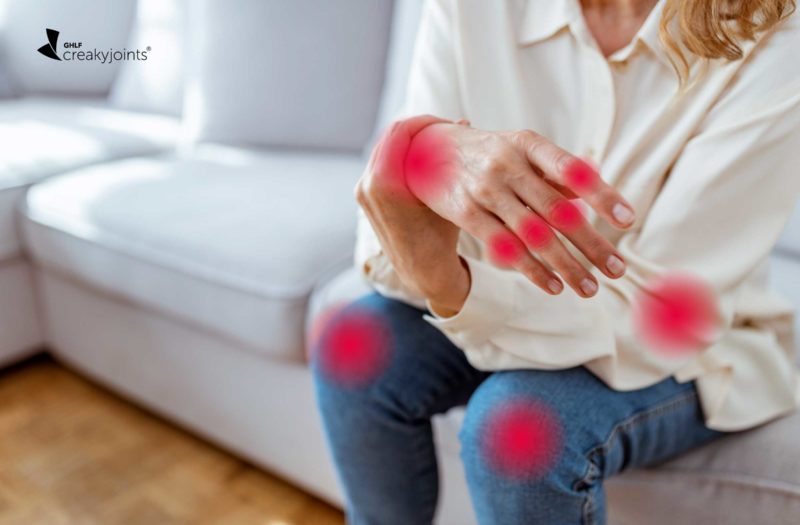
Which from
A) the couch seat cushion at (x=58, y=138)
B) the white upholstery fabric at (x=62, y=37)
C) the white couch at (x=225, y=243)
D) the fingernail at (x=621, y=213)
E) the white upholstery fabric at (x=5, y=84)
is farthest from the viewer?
the white upholstery fabric at (x=5, y=84)

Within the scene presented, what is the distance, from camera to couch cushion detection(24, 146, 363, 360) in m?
1.10

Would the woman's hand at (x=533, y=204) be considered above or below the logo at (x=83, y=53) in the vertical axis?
above

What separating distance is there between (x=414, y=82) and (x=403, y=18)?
0.62 m

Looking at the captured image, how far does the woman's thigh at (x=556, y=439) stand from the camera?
66 centimetres

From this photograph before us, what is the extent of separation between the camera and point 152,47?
1.75 meters

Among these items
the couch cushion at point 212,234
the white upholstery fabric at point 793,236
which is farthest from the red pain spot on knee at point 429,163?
the white upholstery fabric at point 793,236

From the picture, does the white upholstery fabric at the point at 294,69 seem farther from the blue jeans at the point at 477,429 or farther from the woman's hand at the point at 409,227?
the woman's hand at the point at 409,227

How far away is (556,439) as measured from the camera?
667 millimetres

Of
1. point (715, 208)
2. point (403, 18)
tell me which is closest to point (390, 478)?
point (715, 208)

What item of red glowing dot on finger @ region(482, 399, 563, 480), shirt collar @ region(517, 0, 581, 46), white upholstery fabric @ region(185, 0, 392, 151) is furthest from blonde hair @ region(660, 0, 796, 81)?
white upholstery fabric @ region(185, 0, 392, 151)

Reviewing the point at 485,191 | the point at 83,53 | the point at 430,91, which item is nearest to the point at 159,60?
the point at 83,53

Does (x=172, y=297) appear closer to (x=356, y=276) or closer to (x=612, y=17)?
(x=356, y=276)

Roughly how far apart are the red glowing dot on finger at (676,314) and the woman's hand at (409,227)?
6.8 inches

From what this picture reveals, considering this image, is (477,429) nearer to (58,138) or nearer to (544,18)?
(544,18)
